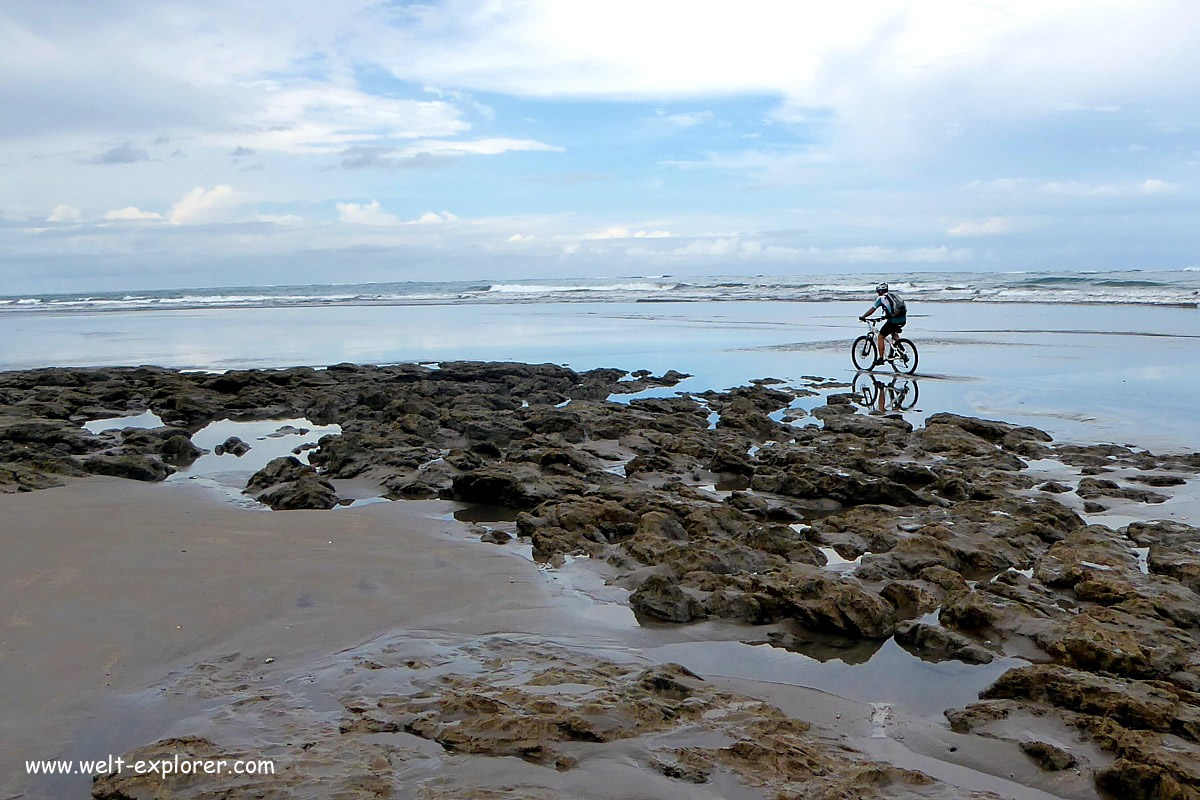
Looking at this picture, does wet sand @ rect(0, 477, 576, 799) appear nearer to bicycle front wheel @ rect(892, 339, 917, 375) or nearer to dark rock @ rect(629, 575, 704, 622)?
dark rock @ rect(629, 575, 704, 622)

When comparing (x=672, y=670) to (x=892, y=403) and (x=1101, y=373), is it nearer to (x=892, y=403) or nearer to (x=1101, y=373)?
(x=892, y=403)

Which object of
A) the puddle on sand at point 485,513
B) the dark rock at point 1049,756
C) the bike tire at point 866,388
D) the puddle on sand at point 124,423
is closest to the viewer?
the dark rock at point 1049,756

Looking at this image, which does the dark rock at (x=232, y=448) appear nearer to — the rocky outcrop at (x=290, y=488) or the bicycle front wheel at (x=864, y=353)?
the rocky outcrop at (x=290, y=488)

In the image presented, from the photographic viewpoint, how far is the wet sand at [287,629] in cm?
373

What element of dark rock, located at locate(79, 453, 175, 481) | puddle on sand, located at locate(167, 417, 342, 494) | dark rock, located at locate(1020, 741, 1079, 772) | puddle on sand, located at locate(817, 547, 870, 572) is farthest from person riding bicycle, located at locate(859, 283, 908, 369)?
dark rock, located at locate(1020, 741, 1079, 772)

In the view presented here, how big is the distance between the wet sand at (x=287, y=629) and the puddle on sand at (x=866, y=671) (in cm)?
2

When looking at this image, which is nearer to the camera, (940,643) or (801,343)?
(940,643)

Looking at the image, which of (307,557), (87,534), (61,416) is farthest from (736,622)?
(61,416)

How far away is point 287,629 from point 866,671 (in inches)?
122

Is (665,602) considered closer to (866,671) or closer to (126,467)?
(866,671)

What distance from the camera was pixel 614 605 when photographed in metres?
5.57

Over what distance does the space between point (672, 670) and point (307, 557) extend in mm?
3018

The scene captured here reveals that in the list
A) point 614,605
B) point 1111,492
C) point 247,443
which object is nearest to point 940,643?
point 614,605

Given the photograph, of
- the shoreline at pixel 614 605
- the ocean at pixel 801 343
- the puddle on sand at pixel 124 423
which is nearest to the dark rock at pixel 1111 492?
the shoreline at pixel 614 605
